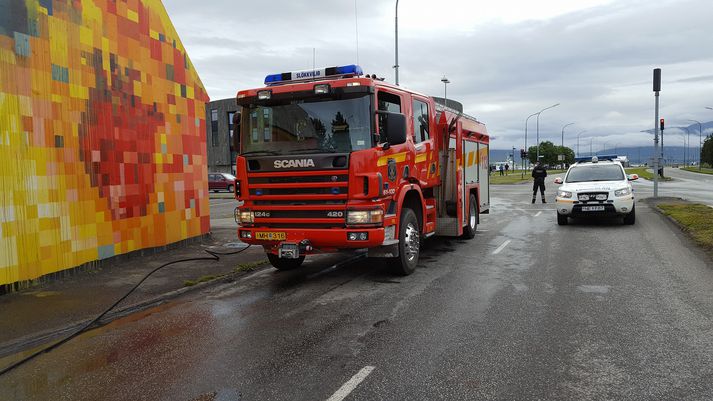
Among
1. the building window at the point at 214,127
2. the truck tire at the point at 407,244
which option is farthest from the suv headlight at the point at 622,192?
the building window at the point at 214,127

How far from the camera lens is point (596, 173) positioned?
13.9 meters

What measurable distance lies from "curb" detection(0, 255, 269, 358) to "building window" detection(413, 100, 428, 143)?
3.65 meters

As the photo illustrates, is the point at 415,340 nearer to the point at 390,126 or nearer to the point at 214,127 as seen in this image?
the point at 390,126

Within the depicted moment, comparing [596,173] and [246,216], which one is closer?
[246,216]

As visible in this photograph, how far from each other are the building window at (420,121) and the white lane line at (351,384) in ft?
15.3

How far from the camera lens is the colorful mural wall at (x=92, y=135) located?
6.90m

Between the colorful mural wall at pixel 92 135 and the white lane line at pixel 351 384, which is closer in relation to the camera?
the white lane line at pixel 351 384

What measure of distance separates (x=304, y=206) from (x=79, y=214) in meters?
3.80

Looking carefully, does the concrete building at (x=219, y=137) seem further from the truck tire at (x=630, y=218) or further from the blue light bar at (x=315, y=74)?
the blue light bar at (x=315, y=74)

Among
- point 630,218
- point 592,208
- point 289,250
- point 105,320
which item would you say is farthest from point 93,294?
point 630,218

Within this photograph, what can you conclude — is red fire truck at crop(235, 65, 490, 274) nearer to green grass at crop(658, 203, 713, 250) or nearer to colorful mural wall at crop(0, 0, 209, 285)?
colorful mural wall at crop(0, 0, 209, 285)

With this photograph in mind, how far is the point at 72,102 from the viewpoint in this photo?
25.8 ft

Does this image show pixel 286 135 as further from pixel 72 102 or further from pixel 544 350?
pixel 544 350

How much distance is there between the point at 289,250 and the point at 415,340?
2711 mm
